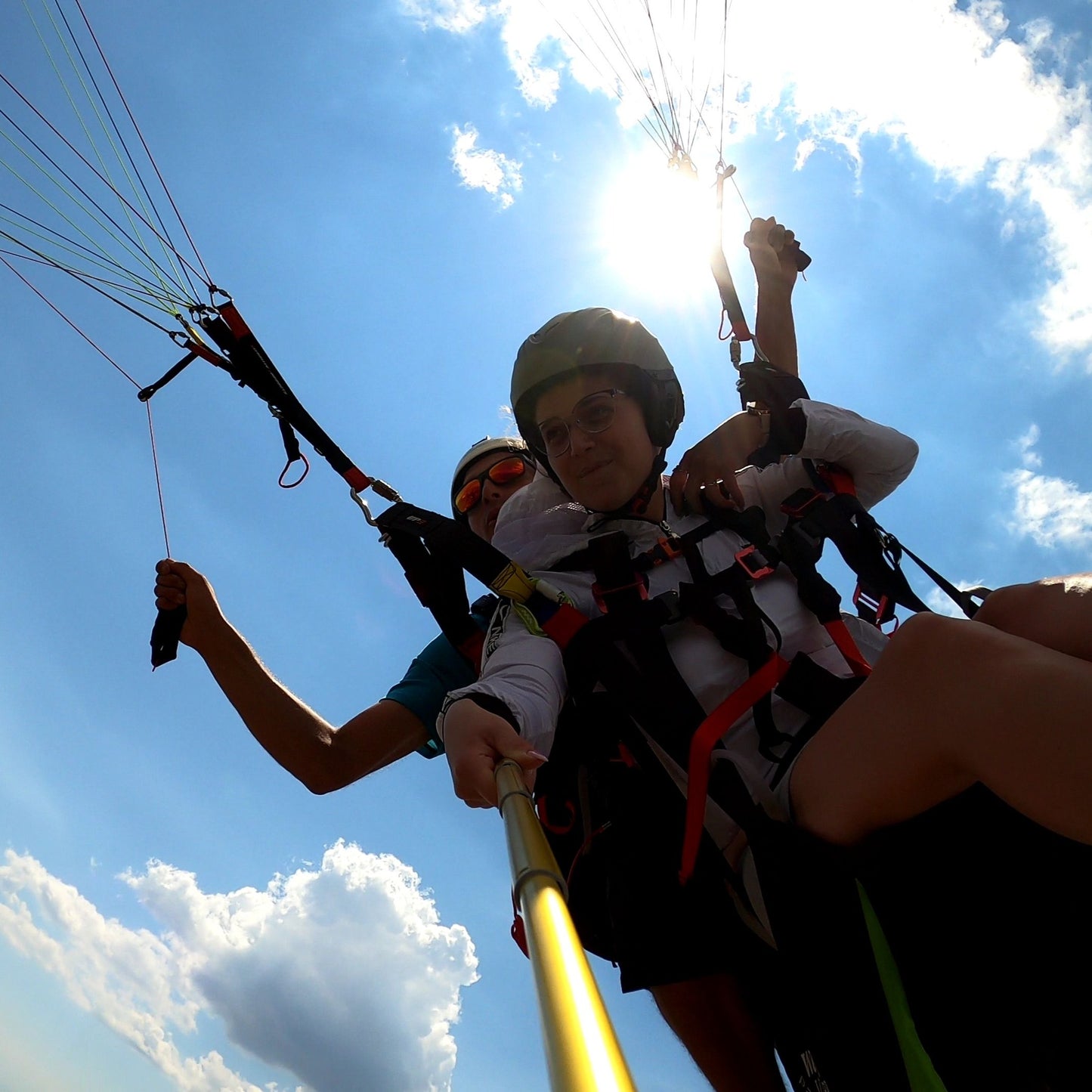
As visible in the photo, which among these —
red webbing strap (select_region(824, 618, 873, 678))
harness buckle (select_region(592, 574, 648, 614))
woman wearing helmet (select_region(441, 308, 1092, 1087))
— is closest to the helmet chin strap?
woman wearing helmet (select_region(441, 308, 1092, 1087))

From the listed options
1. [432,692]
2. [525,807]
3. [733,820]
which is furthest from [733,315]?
[525,807]

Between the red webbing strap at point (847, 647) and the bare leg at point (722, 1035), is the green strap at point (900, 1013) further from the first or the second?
the bare leg at point (722, 1035)

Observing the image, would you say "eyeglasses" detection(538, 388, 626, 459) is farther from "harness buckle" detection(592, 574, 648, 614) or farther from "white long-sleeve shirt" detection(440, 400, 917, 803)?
"harness buckle" detection(592, 574, 648, 614)

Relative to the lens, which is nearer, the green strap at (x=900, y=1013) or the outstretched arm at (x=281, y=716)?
the green strap at (x=900, y=1013)

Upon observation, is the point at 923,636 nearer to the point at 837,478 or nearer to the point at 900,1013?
the point at 900,1013

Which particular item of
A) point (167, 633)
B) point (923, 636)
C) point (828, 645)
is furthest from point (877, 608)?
point (167, 633)

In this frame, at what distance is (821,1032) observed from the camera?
5.17ft

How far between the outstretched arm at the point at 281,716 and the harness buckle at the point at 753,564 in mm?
1411

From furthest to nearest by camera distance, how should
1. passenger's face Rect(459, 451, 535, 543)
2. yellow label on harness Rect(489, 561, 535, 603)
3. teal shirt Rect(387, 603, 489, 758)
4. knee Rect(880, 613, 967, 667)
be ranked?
1. passenger's face Rect(459, 451, 535, 543)
2. teal shirt Rect(387, 603, 489, 758)
3. yellow label on harness Rect(489, 561, 535, 603)
4. knee Rect(880, 613, 967, 667)

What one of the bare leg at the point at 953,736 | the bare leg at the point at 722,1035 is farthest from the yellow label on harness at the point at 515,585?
the bare leg at the point at 722,1035

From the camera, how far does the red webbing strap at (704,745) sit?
1.65m

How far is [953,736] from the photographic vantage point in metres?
1.15

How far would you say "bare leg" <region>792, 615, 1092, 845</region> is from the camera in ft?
3.33

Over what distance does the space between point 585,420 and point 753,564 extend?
0.71 metres
